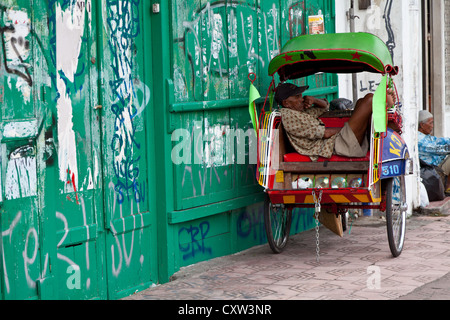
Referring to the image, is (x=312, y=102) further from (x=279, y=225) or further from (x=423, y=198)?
(x=423, y=198)

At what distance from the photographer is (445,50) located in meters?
12.8

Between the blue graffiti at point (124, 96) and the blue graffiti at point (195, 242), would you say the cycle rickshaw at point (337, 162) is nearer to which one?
the blue graffiti at point (195, 242)

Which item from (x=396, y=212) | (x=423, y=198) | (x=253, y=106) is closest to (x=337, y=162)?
(x=253, y=106)

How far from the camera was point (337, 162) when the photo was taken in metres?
7.20

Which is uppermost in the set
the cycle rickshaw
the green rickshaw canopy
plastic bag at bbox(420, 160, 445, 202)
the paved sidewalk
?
the green rickshaw canopy

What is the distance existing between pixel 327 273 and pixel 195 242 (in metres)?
1.25

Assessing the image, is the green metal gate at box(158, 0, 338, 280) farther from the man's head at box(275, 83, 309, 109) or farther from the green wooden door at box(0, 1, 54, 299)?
the green wooden door at box(0, 1, 54, 299)

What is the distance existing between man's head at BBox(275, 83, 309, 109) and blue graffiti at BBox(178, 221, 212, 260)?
1.43 meters

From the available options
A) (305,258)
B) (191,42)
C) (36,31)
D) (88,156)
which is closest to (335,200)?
(305,258)

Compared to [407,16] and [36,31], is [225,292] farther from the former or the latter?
[407,16]

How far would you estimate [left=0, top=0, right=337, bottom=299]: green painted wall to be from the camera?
5.18 metres

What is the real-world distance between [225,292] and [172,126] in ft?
4.98

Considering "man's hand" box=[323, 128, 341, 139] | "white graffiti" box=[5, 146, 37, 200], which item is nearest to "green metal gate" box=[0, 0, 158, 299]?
"white graffiti" box=[5, 146, 37, 200]

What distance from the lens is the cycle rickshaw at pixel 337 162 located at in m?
A: 6.90
